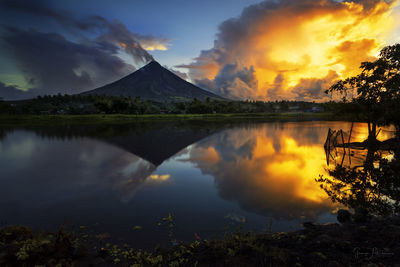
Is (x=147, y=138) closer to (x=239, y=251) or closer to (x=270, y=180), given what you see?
(x=270, y=180)

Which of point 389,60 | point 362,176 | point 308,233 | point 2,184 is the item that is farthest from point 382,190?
point 2,184

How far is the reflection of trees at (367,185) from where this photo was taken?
944cm

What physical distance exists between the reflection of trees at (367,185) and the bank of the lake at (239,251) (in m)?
3.22

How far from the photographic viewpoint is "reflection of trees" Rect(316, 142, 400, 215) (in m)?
9.44

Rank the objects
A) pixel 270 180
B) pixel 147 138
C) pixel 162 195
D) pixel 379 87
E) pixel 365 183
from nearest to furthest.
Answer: pixel 162 195 < pixel 365 183 < pixel 270 180 < pixel 379 87 < pixel 147 138

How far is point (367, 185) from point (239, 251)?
11.0 metres

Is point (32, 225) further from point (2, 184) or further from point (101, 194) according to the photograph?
point (2, 184)

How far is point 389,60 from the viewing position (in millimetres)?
20375

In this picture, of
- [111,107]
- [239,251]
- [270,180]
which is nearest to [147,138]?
[270,180]

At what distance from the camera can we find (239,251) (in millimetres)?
5539

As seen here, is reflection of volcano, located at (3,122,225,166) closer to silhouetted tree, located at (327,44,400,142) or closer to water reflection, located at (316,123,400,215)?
water reflection, located at (316,123,400,215)

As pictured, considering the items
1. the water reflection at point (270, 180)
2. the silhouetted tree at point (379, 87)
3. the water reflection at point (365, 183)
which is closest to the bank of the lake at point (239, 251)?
the water reflection at point (270, 180)

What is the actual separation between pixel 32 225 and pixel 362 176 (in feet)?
62.0

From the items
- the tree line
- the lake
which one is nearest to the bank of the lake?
the lake
